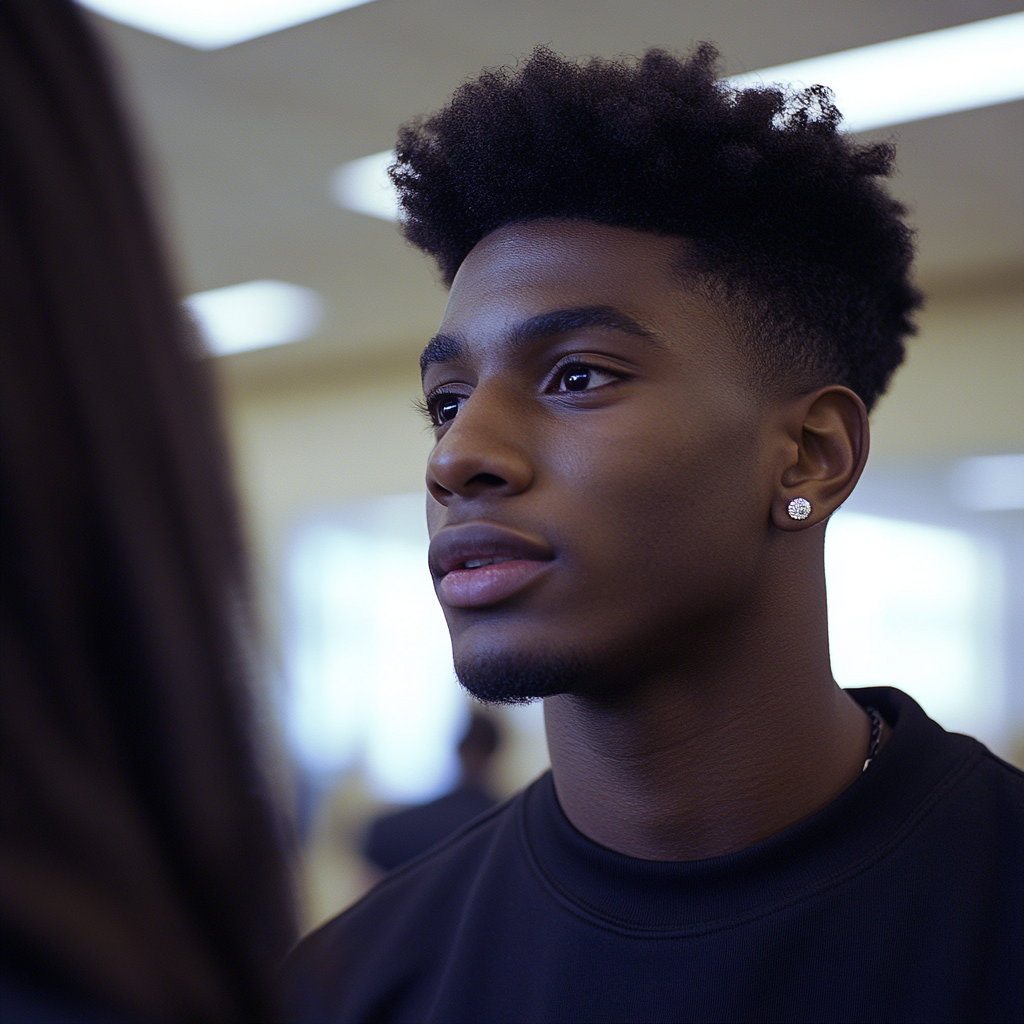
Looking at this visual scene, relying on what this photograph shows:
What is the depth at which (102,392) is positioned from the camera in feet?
1.79

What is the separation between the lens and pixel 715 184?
1427 mm

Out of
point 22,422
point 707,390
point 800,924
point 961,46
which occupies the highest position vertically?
point 961,46

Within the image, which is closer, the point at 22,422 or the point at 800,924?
the point at 22,422

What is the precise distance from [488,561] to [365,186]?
12.8ft

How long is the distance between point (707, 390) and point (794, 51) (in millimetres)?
2791

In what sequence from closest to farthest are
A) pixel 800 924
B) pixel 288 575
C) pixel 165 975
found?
pixel 165 975
pixel 800 924
pixel 288 575

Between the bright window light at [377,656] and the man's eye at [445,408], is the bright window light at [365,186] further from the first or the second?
the man's eye at [445,408]

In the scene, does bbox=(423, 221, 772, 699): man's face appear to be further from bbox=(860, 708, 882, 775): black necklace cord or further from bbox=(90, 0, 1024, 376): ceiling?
bbox=(90, 0, 1024, 376): ceiling

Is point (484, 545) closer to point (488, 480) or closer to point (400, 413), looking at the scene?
point (488, 480)

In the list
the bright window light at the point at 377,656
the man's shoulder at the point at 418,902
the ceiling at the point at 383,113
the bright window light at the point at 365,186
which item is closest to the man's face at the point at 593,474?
the man's shoulder at the point at 418,902

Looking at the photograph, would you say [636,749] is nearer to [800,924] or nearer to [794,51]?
[800,924]

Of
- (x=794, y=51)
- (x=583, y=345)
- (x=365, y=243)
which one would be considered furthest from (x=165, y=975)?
(x=365, y=243)

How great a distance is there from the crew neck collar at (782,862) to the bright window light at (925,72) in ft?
9.04

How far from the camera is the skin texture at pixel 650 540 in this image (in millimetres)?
1289
